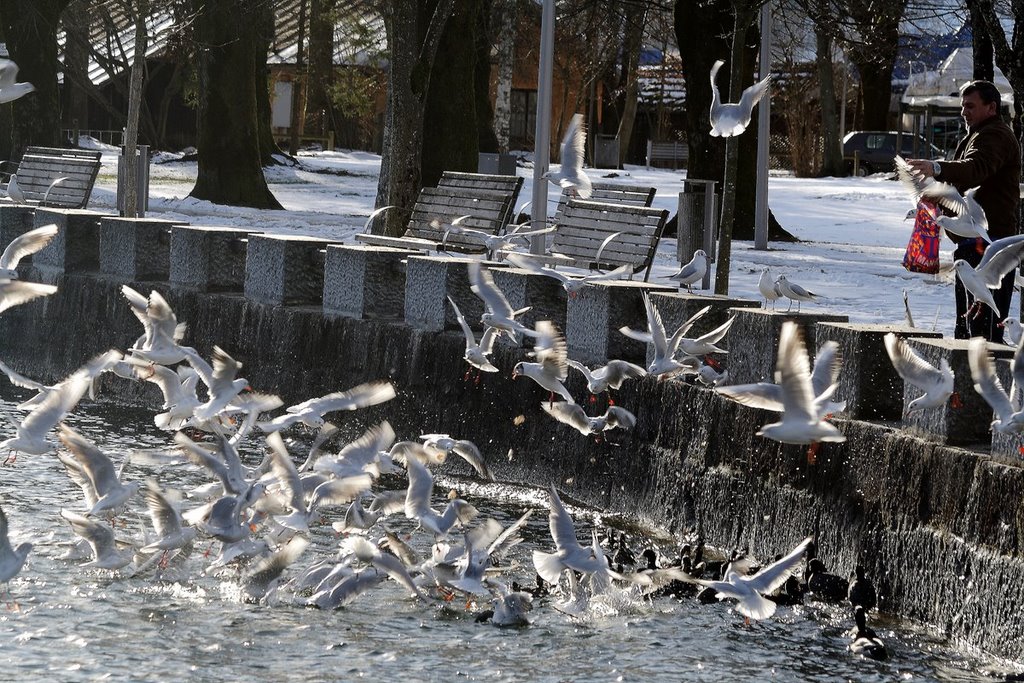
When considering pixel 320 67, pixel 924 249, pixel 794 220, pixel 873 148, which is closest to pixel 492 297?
pixel 924 249

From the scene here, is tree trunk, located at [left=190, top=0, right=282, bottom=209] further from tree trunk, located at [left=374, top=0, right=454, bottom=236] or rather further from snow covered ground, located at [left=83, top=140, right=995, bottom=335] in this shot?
tree trunk, located at [left=374, top=0, right=454, bottom=236]

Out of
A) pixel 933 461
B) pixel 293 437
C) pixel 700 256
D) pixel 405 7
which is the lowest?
pixel 293 437

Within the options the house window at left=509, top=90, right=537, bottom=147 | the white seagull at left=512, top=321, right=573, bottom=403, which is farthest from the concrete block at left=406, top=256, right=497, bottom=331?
the house window at left=509, top=90, right=537, bottom=147

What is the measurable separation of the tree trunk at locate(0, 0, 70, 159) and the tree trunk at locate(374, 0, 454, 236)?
10.6 meters

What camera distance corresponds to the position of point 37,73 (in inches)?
1059

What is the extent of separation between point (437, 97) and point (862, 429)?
1426 cm

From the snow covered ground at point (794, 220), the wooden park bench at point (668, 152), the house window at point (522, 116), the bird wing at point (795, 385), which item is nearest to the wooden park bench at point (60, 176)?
the snow covered ground at point (794, 220)

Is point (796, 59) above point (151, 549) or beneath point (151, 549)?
above

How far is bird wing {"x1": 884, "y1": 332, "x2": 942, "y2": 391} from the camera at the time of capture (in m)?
7.65

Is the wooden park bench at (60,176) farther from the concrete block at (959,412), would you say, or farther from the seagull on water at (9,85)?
the concrete block at (959,412)

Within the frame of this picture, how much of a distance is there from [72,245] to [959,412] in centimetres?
932

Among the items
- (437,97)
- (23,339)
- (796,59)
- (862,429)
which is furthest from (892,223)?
(796,59)

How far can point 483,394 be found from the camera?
36.2 feet

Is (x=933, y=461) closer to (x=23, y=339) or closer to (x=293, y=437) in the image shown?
(x=293, y=437)
